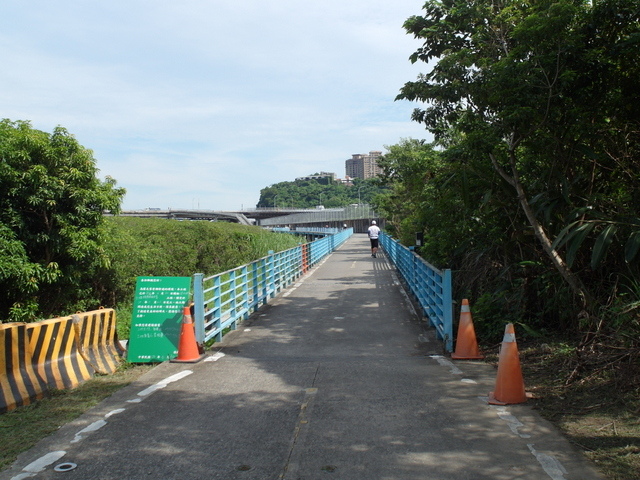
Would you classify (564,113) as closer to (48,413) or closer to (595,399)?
(595,399)

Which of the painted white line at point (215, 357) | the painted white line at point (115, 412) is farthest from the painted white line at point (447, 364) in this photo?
the painted white line at point (115, 412)

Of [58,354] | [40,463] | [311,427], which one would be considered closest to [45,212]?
[58,354]

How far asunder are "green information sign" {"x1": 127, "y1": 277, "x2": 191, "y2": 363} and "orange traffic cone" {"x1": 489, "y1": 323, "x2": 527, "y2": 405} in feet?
14.8

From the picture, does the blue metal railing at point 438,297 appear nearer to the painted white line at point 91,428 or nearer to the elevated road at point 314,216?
the painted white line at point 91,428

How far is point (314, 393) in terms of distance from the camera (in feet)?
20.5

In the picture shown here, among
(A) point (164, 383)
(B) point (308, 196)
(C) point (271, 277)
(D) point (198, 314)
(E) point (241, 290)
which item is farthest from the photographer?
(B) point (308, 196)

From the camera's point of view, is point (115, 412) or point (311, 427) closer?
point (311, 427)

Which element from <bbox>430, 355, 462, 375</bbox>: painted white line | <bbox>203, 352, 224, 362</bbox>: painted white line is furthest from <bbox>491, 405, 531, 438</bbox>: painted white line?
<bbox>203, 352, 224, 362</bbox>: painted white line

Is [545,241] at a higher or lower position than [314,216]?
lower

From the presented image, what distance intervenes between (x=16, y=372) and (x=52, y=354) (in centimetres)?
71

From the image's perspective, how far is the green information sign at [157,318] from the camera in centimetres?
807

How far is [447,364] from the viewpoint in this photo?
303 inches

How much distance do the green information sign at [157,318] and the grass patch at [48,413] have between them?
678mm

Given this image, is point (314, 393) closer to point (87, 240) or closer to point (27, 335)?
point (27, 335)
